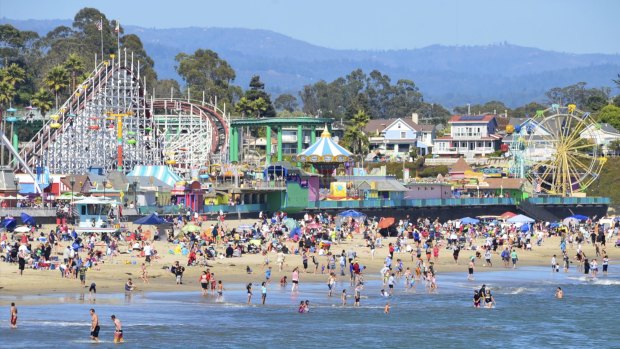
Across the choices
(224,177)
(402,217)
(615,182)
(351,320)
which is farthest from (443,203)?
(351,320)

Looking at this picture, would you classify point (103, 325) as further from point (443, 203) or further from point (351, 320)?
point (443, 203)

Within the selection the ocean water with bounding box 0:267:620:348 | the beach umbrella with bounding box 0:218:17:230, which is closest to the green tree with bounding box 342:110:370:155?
Result: the beach umbrella with bounding box 0:218:17:230

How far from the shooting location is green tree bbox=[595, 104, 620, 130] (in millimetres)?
140875

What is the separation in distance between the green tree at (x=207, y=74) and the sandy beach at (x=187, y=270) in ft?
321

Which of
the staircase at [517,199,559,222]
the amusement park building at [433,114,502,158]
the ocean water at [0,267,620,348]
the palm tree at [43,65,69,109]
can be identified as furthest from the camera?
the amusement park building at [433,114,502,158]

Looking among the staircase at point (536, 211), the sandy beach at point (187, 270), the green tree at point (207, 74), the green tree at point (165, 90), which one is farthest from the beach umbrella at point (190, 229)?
the green tree at point (207, 74)

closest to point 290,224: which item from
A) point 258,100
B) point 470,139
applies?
point 258,100

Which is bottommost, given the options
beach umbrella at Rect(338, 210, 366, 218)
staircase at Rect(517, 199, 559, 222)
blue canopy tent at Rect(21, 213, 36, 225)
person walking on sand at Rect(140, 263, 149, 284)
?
person walking on sand at Rect(140, 263, 149, 284)

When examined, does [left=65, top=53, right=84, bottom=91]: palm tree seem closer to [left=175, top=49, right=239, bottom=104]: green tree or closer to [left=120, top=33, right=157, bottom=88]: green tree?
[left=120, top=33, right=157, bottom=88]: green tree

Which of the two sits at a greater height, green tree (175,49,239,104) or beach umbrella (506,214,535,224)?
green tree (175,49,239,104)

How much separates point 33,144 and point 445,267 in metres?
42.6

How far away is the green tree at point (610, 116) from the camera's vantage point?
5546 inches

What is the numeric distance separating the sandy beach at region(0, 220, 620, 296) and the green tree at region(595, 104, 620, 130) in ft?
250

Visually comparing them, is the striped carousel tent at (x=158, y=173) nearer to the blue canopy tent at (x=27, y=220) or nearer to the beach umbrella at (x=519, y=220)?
the blue canopy tent at (x=27, y=220)
